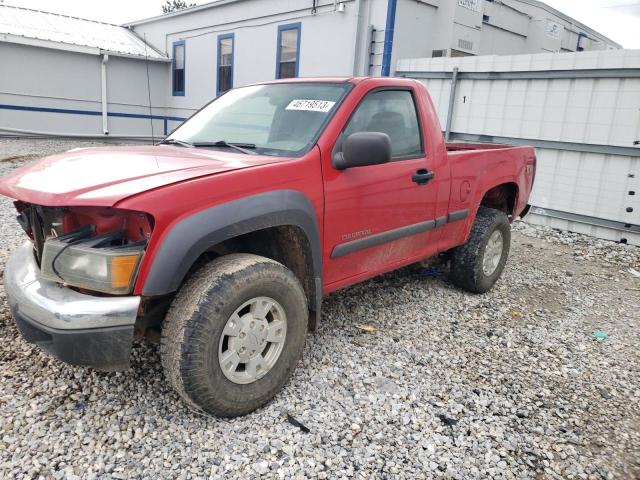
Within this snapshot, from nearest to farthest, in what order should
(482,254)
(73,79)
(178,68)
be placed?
(482,254), (73,79), (178,68)

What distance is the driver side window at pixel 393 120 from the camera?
3385 mm

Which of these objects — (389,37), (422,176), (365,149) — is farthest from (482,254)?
(389,37)

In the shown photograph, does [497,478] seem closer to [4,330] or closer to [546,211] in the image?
[4,330]

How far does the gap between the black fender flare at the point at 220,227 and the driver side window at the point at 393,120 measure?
721mm

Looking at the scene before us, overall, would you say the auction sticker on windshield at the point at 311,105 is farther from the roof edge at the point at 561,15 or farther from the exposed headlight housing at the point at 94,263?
the roof edge at the point at 561,15

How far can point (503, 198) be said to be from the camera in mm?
5195

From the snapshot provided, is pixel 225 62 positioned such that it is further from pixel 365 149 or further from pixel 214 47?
pixel 365 149

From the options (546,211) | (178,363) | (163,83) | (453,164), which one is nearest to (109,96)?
(163,83)

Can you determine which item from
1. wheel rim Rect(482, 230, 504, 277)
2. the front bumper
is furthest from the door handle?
the front bumper

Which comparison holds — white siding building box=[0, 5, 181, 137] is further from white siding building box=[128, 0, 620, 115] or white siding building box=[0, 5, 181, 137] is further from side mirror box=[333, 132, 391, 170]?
side mirror box=[333, 132, 391, 170]

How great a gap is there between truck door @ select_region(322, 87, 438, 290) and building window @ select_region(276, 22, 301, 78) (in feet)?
29.1

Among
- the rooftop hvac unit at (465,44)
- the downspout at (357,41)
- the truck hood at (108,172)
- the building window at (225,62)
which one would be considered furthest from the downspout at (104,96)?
the truck hood at (108,172)

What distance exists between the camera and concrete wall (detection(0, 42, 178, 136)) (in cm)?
1509

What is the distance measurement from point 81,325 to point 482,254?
11.6 ft
